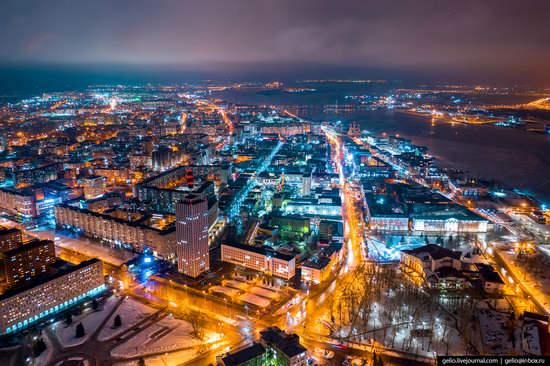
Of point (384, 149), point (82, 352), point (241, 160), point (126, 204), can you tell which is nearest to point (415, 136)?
point (384, 149)

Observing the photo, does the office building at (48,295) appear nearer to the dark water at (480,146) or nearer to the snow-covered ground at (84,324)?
the snow-covered ground at (84,324)

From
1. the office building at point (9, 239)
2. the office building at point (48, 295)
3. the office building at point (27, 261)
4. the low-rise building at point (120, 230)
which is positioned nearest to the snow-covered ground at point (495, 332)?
the low-rise building at point (120, 230)

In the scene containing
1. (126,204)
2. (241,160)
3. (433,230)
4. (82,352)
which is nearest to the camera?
(82,352)

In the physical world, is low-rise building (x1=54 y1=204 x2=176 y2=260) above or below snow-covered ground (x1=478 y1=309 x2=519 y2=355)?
above

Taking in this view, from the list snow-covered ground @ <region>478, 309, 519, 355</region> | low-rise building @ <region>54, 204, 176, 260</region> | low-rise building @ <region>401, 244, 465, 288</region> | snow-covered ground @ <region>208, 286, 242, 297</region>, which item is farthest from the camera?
low-rise building @ <region>54, 204, 176, 260</region>

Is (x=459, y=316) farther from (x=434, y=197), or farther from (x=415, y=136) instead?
(x=415, y=136)

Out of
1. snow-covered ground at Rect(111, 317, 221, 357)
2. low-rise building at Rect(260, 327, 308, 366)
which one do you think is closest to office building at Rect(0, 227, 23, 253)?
snow-covered ground at Rect(111, 317, 221, 357)

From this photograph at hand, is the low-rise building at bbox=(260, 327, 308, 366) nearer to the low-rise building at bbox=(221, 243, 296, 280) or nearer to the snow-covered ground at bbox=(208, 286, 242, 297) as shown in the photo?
the snow-covered ground at bbox=(208, 286, 242, 297)
